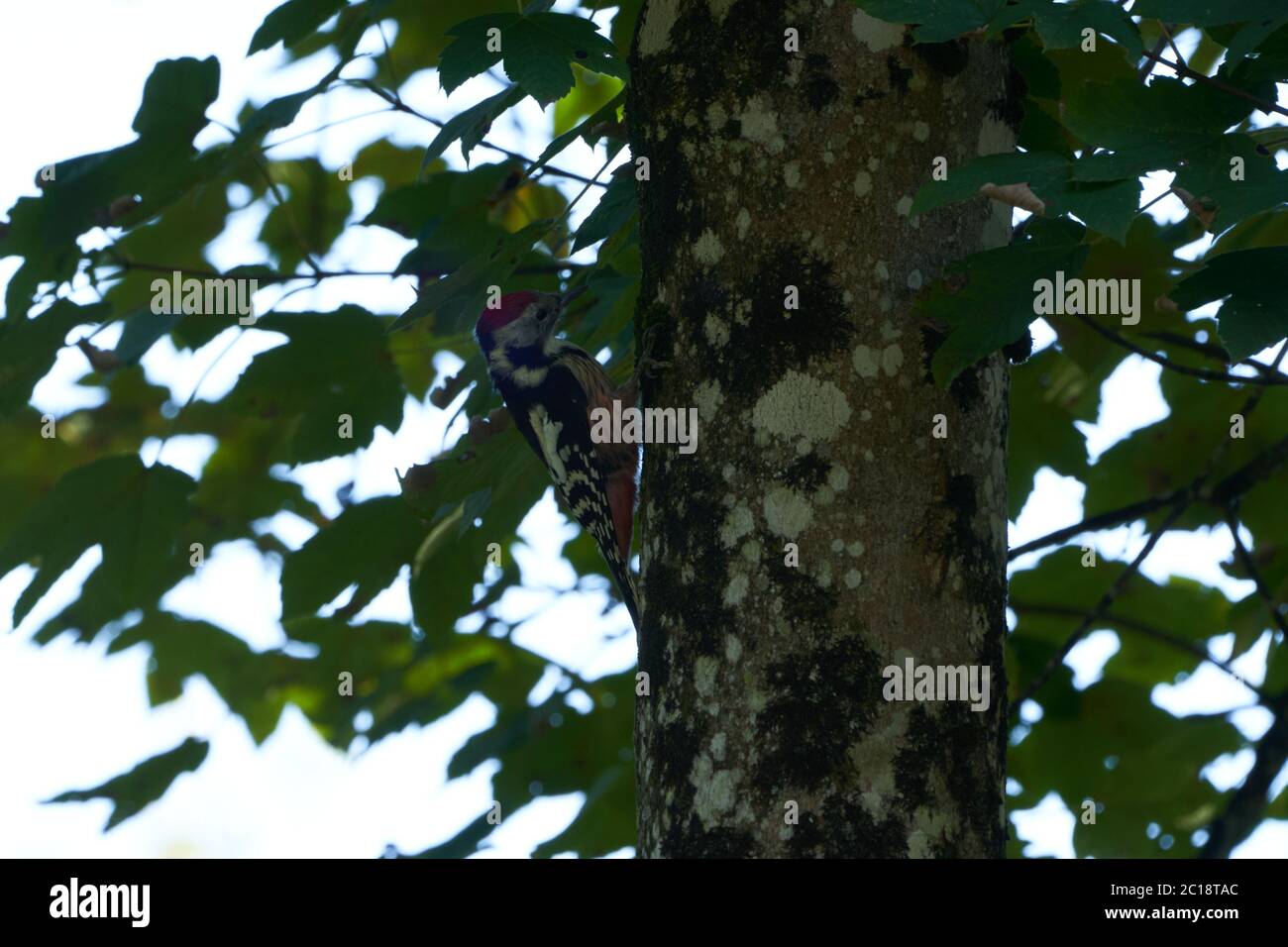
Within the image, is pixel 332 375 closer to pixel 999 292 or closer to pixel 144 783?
pixel 144 783

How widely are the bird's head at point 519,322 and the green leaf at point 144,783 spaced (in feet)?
6.16

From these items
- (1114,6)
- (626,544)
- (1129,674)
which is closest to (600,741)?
(626,544)

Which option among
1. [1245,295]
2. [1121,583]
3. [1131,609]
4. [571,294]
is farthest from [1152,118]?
[1131,609]

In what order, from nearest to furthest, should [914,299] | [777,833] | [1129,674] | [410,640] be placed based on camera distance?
1. [777,833]
2. [914,299]
3. [1129,674]
4. [410,640]

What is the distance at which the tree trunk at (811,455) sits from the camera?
248 centimetres

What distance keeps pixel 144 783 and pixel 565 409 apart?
2089 millimetres

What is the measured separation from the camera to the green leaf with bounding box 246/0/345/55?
11.8ft

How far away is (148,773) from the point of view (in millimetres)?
4773

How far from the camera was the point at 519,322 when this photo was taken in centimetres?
570

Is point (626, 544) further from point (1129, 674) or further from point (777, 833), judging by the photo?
point (777, 833)

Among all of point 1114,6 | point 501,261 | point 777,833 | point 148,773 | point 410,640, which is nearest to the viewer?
point 1114,6

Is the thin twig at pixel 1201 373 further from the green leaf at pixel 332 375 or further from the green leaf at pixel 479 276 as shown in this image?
the green leaf at pixel 332 375

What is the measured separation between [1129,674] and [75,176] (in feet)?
13.4

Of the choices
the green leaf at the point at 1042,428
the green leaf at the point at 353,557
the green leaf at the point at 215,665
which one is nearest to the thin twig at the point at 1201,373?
the green leaf at the point at 1042,428
